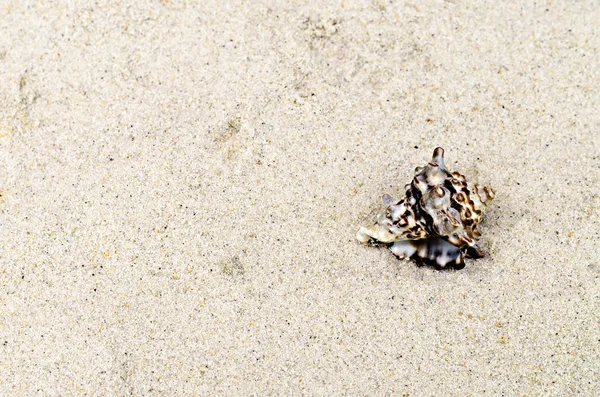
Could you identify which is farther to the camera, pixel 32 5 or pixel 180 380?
pixel 32 5

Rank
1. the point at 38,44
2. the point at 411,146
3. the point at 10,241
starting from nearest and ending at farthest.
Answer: the point at 10,241
the point at 411,146
the point at 38,44

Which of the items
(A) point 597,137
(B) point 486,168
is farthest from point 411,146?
(A) point 597,137

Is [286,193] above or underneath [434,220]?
underneath

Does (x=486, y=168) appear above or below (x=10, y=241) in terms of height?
above

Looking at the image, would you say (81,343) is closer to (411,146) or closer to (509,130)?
(411,146)
